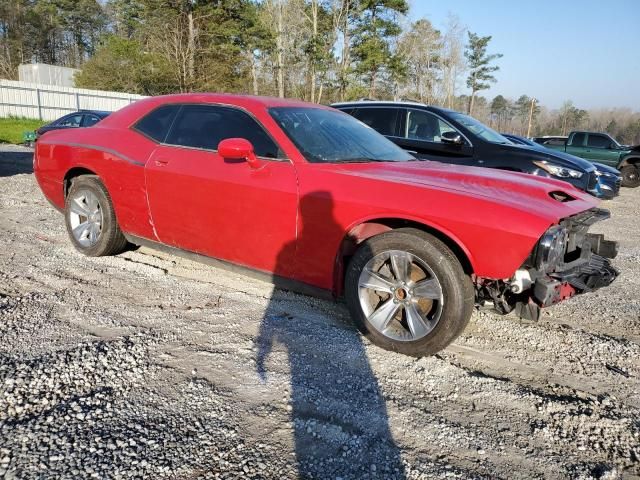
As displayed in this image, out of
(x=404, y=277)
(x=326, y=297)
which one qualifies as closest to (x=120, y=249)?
(x=326, y=297)

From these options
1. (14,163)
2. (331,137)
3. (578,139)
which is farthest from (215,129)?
(578,139)

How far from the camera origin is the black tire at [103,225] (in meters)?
4.32

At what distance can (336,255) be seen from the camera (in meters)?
3.10

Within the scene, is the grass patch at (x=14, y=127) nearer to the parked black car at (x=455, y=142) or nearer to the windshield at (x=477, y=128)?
the parked black car at (x=455, y=142)

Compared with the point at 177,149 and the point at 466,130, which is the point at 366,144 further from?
the point at 466,130

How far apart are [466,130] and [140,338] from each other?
18.6ft

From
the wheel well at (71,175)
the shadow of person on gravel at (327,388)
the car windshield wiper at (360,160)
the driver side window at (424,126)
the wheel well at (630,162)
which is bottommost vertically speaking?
the shadow of person on gravel at (327,388)

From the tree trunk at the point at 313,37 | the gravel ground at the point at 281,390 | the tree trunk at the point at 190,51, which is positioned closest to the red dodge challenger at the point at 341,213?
the gravel ground at the point at 281,390

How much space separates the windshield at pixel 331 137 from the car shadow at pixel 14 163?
325 inches

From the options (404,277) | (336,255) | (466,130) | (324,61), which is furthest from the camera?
(324,61)

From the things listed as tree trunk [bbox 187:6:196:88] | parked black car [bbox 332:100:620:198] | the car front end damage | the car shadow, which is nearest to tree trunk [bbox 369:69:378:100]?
tree trunk [bbox 187:6:196:88]

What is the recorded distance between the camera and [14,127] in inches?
925

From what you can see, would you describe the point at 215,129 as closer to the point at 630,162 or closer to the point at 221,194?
the point at 221,194

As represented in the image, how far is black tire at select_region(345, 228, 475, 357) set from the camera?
106 inches
